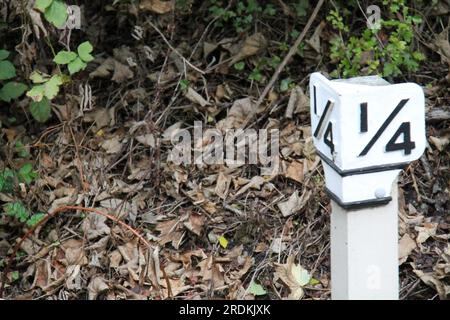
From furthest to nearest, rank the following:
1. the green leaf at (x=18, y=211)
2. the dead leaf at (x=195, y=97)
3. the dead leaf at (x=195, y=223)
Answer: the dead leaf at (x=195, y=97) < the green leaf at (x=18, y=211) < the dead leaf at (x=195, y=223)

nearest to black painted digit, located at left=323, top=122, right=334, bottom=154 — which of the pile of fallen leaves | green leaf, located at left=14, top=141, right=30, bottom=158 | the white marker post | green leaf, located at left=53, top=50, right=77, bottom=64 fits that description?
the white marker post

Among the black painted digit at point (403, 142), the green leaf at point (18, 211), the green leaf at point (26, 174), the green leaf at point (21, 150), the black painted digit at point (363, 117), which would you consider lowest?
the green leaf at point (18, 211)

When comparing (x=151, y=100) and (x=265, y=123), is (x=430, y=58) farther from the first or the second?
(x=151, y=100)

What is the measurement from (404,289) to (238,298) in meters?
0.72

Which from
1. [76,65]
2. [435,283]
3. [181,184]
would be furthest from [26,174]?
[435,283]

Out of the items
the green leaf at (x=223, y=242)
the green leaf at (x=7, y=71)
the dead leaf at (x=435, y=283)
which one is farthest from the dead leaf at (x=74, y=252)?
the dead leaf at (x=435, y=283)

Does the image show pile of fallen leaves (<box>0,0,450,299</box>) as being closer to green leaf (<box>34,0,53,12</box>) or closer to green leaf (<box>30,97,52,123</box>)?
green leaf (<box>30,97,52,123</box>)

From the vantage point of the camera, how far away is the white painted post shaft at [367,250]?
2.91m

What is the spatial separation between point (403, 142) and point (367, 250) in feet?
1.23

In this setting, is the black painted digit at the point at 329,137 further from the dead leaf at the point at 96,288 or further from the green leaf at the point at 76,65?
the green leaf at the point at 76,65

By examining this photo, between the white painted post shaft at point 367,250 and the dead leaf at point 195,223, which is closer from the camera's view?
the white painted post shaft at point 367,250

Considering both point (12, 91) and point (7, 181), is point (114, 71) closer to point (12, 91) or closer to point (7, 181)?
point (12, 91)

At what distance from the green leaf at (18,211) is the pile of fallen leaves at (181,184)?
0.08m

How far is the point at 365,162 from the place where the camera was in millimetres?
2812
